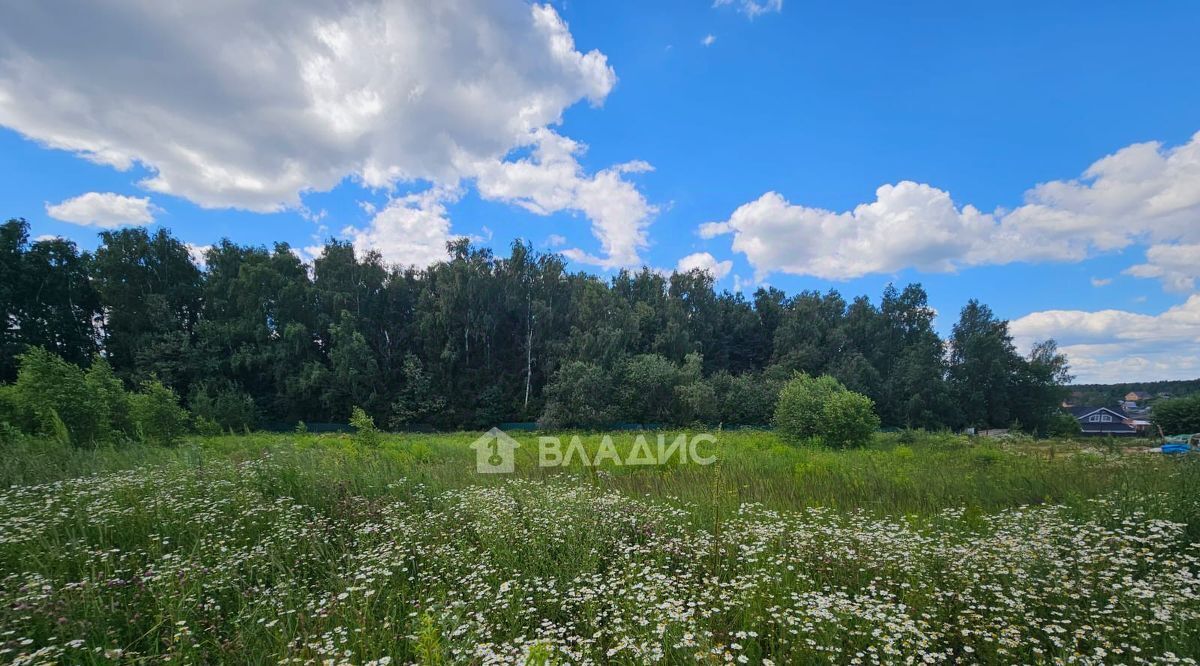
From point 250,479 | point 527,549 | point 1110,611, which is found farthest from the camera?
point 250,479

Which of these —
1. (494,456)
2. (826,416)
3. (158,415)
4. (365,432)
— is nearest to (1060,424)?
(826,416)

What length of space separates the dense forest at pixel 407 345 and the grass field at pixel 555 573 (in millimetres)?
27070

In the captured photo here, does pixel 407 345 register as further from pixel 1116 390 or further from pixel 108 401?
pixel 1116 390

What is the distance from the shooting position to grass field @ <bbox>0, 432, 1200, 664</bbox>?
3.10 metres

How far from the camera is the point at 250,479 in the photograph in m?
6.68

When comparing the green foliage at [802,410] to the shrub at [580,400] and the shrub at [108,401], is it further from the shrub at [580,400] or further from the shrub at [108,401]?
the shrub at [108,401]

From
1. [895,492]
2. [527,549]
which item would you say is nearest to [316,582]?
[527,549]

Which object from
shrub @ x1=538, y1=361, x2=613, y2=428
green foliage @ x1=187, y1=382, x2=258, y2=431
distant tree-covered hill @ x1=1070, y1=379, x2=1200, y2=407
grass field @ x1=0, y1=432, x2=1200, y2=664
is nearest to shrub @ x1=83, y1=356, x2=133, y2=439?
grass field @ x1=0, y1=432, x2=1200, y2=664

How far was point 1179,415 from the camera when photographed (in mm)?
41438

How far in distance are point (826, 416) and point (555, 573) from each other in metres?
16.9

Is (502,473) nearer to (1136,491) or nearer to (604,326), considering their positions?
(1136,491)

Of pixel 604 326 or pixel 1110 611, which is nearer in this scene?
pixel 1110 611

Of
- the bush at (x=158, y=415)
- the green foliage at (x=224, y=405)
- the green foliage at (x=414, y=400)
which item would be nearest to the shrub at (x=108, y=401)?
the bush at (x=158, y=415)

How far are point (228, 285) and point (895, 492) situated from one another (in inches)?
1874
